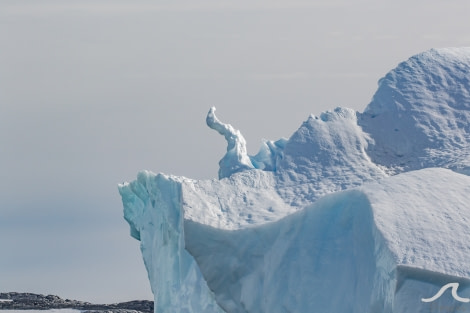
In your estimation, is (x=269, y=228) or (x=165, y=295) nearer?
(x=269, y=228)

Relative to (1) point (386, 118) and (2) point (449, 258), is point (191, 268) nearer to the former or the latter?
(1) point (386, 118)

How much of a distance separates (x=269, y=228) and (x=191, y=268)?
2.49 meters

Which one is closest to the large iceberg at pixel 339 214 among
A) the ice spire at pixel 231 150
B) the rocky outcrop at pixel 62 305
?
the ice spire at pixel 231 150

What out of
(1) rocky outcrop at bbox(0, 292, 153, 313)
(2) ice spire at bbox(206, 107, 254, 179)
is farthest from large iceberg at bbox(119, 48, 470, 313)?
(1) rocky outcrop at bbox(0, 292, 153, 313)

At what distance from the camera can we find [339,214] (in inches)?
677

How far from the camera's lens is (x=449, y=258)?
15.1 meters

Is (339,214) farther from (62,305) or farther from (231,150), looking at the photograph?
(62,305)

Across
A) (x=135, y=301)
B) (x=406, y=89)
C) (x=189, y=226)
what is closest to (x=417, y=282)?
(x=189, y=226)

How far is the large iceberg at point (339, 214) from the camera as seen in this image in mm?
15445

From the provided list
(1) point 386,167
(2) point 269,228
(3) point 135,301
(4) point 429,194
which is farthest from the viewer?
(3) point 135,301

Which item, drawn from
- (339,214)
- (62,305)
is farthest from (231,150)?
(62,305)

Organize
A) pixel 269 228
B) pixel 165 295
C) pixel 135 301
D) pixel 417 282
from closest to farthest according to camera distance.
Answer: pixel 417 282, pixel 269 228, pixel 165 295, pixel 135 301

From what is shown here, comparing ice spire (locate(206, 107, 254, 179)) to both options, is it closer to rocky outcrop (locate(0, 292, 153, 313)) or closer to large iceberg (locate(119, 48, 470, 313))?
large iceberg (locate(119, 48, 470, 313))

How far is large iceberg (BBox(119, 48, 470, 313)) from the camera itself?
50.7 feet
